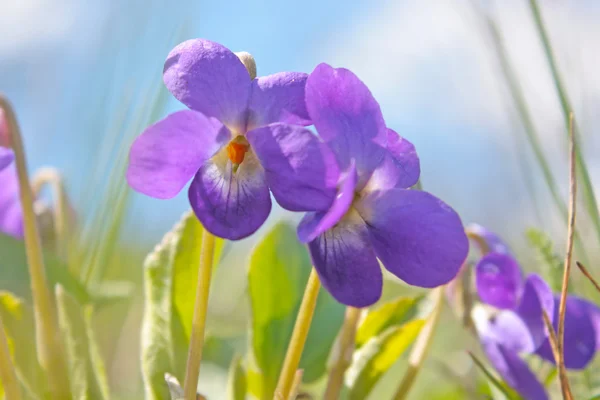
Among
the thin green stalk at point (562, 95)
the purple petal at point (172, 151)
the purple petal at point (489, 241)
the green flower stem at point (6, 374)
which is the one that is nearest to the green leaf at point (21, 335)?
the green flower stem at point (6, 374)

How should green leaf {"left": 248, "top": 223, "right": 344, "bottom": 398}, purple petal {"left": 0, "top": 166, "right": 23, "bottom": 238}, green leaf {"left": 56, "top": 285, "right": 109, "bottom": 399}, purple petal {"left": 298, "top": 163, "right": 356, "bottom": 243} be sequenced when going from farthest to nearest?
1. purple petal {"left": 0, "top": 166, "right": 23, "bottom": 238}
2. green leaf {"left": 248, "top": 223, "right": 344, "bottom": 398}
3. green leaf {"left": 56, "top": 285, "right": 109, "bottom": 399}
4. purple petal {"left": 298, "top": 163, "right": 356, "bottom": 243}

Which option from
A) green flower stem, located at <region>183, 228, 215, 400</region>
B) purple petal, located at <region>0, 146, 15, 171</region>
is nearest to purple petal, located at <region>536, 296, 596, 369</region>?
green flower stem, located at <region>183, 228, 215, 400</region>

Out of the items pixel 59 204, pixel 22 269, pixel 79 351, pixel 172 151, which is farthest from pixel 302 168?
pixel 59 204

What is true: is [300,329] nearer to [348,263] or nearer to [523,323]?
[348,263]

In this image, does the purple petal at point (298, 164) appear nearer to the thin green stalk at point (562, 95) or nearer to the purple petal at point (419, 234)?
the purple petal at point (419, 234)

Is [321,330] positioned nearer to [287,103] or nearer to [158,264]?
[158,264]

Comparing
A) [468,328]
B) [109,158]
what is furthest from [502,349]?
[109,158]

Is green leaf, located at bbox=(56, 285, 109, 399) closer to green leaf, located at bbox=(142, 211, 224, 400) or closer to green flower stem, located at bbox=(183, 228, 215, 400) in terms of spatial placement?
green leaf, located at bbox=(142, 211, 224, 400)
